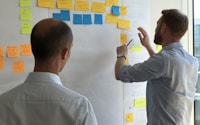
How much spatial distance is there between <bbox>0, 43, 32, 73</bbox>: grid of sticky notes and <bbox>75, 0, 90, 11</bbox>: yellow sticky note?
0.47 meters

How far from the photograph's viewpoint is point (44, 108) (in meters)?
1.15

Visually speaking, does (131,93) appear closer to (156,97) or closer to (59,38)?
(156,97)

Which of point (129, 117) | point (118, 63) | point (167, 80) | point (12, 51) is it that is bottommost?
point (129, 117)

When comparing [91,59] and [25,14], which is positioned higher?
[25,14]

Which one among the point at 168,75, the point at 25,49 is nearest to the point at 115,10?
the point at 168,75

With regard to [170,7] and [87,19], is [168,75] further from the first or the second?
[170,7]

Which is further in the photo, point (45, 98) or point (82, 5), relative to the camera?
point (82, 5)

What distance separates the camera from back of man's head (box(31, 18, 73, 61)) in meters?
1.20

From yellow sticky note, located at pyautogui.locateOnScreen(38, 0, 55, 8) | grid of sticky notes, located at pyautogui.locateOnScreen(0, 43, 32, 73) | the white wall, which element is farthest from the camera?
the white wall

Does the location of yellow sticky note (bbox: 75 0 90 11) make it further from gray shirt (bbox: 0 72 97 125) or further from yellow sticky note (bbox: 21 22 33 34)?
gray shirt (bbox: 0 72 97 125)

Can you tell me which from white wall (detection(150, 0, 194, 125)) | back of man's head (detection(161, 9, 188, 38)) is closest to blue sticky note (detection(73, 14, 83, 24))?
back of man's head (detection(161, 9, 188, 38))

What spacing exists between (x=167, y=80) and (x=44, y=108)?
1.05m

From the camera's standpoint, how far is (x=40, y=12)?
1907 millimetres

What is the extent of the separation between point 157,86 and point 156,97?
78 millimetres
